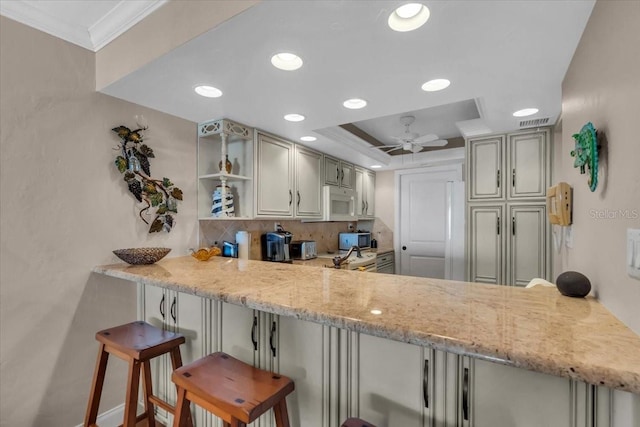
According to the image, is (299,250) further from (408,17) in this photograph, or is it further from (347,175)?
(408,17)

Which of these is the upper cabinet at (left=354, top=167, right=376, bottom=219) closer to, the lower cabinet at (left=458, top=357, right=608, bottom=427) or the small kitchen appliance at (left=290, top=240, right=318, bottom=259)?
the small kitchen appliance at (left=290, top=240, right=318, bottom=259)

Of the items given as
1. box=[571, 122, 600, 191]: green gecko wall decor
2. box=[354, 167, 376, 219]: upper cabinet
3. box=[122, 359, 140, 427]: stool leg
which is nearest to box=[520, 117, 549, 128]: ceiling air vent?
box=[571, 122, 600, 191]: green gecko wall decor

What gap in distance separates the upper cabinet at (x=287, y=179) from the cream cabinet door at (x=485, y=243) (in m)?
1.63

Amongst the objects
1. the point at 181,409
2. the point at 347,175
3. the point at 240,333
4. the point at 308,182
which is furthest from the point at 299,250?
the point at 181,409

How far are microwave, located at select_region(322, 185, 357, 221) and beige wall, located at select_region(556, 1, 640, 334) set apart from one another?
8.24 ft

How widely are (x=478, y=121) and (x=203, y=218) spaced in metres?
2.50

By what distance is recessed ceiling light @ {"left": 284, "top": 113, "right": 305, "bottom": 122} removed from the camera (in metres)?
2.31

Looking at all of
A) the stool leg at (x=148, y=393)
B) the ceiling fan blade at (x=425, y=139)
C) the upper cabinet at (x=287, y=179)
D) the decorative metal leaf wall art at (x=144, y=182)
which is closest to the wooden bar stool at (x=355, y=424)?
the stool leg at (x=148, y=393)

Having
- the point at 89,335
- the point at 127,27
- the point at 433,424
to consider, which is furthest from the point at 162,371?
the point at 127,27

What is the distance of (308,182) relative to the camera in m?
3.35

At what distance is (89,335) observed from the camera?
1.82 metres

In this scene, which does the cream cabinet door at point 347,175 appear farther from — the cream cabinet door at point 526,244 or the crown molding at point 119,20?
the crown molding at point 119,20

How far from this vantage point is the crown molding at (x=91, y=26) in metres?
1.51

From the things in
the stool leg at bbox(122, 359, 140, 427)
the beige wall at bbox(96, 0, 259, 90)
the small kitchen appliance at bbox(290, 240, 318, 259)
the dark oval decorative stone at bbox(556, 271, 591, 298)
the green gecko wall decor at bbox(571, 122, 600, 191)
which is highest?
the beige wall at bbox(96, 0, 259, 90)
